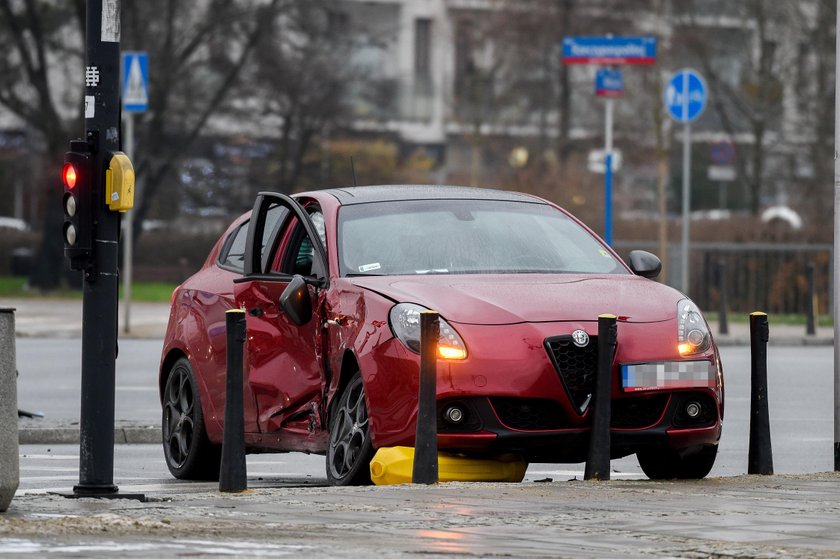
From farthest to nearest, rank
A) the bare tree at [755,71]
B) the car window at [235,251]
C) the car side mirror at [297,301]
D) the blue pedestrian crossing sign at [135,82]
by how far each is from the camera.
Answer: the bare tree at [755,71] → the blue pedestrian crossing sign at [135,82] → the car window at [235,251] → the car side mirror at [297,301]

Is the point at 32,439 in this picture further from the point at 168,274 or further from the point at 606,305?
the point at 168,274

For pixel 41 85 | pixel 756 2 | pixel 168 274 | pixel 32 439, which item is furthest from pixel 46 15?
pixel 32 439

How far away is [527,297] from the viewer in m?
9.49

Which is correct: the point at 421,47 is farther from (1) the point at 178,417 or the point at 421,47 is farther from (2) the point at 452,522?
(2) the point at 452,522

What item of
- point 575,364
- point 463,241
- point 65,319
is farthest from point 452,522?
point 65,319

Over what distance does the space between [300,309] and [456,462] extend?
4.38ft

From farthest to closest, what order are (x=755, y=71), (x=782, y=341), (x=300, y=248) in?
(x=755, y=71), (x=782, y=341), (x=300, y=248)

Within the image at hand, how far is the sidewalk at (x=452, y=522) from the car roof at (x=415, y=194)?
220cm

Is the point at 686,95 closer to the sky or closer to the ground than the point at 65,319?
closer to the sky

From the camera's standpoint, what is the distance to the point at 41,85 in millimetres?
42125

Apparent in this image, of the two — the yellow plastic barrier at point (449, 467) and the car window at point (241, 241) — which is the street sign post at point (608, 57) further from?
the yellow plastic barrier at point (449, 467)

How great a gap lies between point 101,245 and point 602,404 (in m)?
2.47

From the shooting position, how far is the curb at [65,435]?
14.1 metres

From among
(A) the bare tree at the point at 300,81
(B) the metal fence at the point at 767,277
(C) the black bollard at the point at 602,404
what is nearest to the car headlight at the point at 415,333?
(C) the black bollard at the point at 602,404
